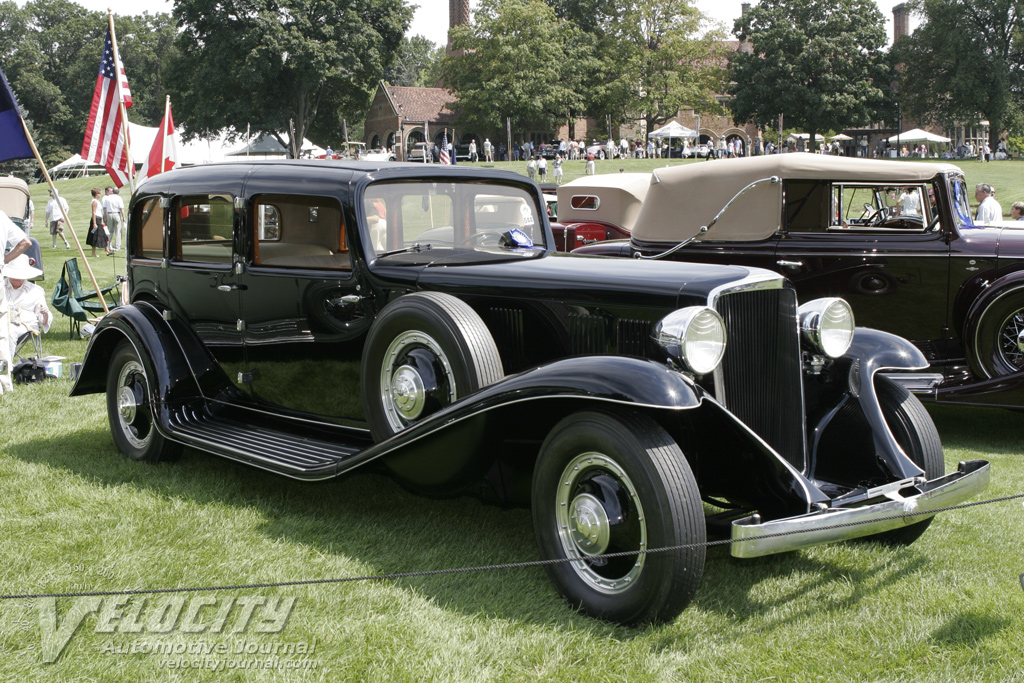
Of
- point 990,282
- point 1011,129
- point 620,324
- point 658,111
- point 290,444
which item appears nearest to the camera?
point 620,324

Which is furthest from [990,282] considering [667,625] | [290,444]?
[290,444]

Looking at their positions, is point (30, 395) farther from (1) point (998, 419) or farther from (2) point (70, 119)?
(2) point (70, 119)

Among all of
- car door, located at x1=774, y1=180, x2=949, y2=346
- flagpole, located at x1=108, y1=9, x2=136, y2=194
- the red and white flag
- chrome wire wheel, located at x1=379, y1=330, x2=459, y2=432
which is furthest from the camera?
the red and white flag

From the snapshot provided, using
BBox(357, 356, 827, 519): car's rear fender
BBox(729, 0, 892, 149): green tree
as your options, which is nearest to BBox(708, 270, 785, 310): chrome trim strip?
BBox(357, 356, 827, 519): car's rear fender

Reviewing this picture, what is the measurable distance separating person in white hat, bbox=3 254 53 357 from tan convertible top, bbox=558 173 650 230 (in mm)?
8569

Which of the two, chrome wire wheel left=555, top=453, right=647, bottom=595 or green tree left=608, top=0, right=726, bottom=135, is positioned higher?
green tree left=608, top=0, right=726, bottom=135

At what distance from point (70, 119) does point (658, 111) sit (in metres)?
48.7

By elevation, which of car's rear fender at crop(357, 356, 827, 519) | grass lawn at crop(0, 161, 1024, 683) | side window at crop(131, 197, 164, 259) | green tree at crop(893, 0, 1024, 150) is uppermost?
green tree at crop(893, 0, 1024, 150)

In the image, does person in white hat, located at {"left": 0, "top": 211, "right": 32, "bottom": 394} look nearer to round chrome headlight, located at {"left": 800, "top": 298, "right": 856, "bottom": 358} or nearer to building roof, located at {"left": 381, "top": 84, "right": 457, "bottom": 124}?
round chrome headlight, located at {"left": 800, "top": 298, "right": 856, "bottom": 358}

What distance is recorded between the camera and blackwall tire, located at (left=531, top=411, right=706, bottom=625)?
10.1 ft

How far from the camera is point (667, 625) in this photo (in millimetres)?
3252

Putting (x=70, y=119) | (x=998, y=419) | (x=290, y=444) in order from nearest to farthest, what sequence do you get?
(x=290, y=444) < (x=998, y=419) < (x=70, y=119)

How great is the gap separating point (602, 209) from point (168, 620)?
1192cm

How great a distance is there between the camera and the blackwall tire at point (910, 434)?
389cm
